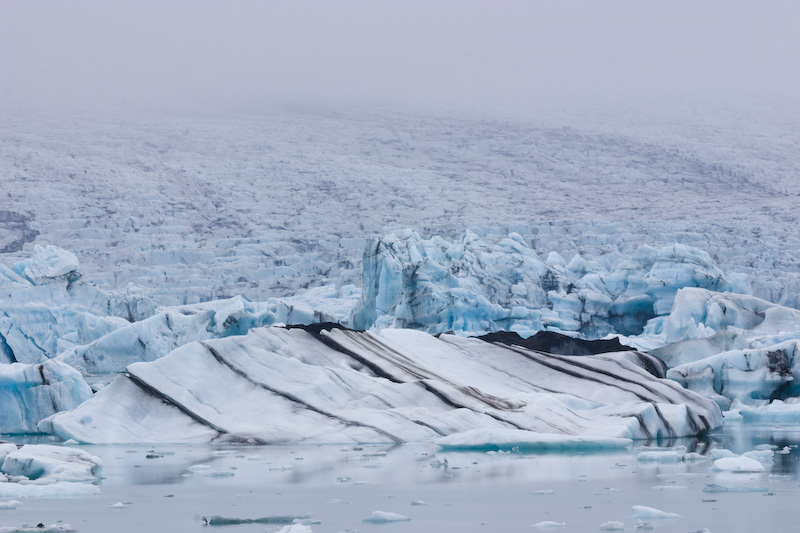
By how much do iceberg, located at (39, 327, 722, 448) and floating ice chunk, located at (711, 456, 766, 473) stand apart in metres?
1.55

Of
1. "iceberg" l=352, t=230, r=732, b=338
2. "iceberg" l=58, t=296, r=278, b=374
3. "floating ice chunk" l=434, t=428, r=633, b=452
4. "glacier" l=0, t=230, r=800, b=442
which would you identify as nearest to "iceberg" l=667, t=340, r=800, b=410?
"glacier" l=0, t=230, r=800, b=442

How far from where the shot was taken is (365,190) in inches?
1316

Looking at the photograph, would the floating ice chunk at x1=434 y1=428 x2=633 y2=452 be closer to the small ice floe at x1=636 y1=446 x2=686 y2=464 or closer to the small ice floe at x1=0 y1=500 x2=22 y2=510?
the small ice floe at x1=636 y1=446 x2=686 y2=464

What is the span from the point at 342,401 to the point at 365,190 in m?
24.7

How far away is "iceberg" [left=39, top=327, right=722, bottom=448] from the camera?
8.52 meters

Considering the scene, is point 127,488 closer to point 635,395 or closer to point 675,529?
point 675,529

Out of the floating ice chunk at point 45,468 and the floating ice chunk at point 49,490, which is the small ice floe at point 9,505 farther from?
the floating ice chunk at point 45,468

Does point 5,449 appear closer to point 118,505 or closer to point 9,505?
point 9,505

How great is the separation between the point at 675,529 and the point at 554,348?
7.43 meters

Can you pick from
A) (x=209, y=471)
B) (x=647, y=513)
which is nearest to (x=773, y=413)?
(x=209, y=471)

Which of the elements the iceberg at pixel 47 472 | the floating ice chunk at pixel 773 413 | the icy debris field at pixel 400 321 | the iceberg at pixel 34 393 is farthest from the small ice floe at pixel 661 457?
the iceberg at pixel 34 393

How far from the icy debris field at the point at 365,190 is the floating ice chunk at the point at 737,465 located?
15.4 metres

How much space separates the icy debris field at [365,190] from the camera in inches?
1102

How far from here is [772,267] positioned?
23.8 m
